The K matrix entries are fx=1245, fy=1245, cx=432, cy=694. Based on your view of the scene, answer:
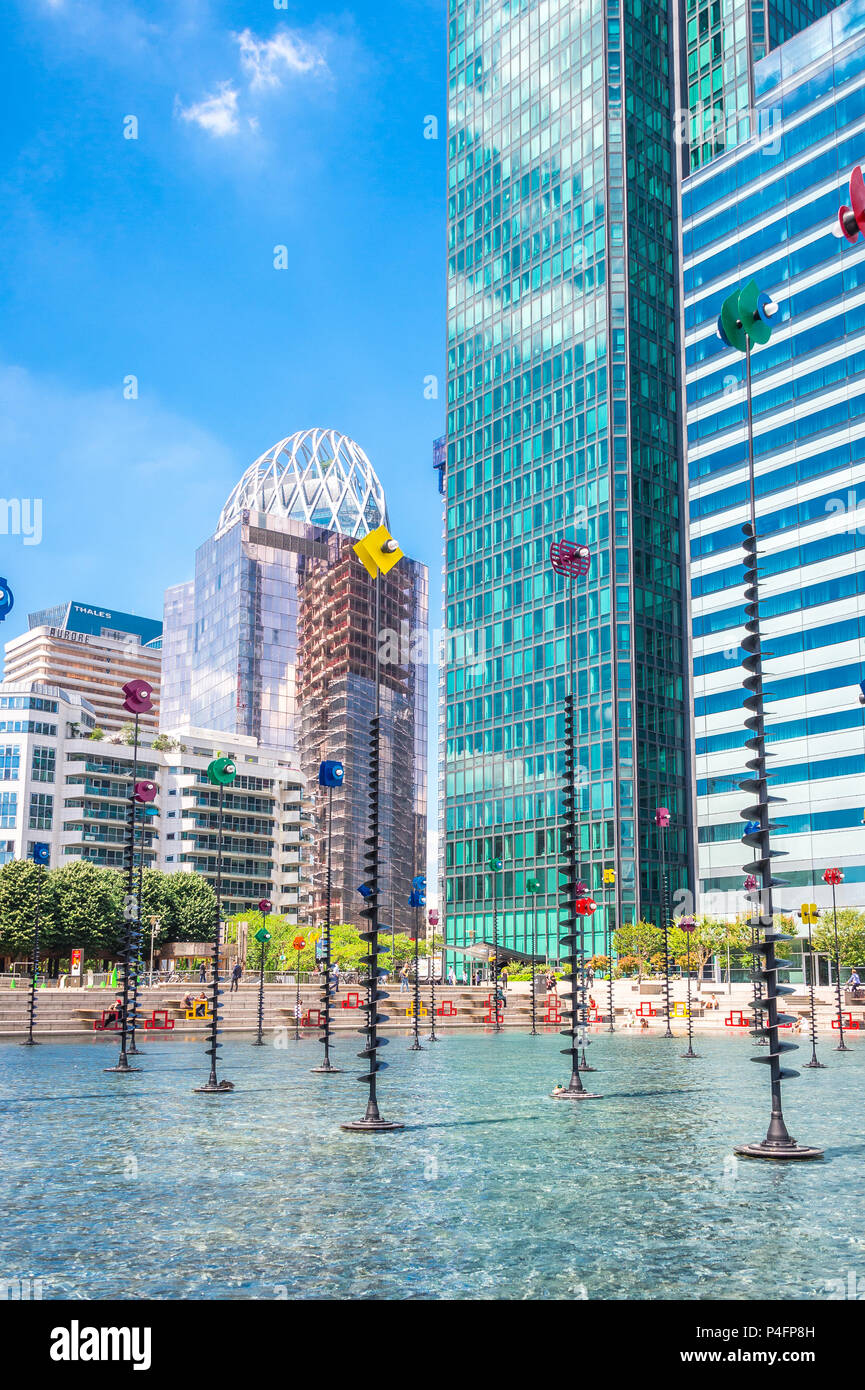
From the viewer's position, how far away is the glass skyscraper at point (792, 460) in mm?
94562

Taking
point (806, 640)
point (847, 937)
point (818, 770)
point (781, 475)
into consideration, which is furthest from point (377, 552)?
point (781, 475)

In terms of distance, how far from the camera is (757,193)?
359 feet

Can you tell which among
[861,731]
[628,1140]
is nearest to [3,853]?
[861,731]

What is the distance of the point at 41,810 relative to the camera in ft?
450

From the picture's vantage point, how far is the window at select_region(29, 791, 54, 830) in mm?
136375

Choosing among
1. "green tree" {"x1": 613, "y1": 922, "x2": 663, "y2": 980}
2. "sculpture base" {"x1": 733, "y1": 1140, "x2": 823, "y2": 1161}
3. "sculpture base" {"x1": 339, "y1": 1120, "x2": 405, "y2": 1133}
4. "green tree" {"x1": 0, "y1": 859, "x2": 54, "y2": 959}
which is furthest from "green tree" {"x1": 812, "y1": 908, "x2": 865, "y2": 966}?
"sculpture base" {"x1": 733, "y1": 1140, "x2": 823, "y2": 1161}

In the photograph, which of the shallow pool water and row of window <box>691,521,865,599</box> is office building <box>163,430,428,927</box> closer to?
row of window <box>691,521,865,599</box>

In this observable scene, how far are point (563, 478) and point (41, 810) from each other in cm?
6711

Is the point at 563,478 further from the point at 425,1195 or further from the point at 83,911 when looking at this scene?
the point at 425,1195

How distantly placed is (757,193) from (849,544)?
36.1 meters

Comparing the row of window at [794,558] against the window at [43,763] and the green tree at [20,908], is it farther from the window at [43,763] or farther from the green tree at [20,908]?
the window at [43,763]
